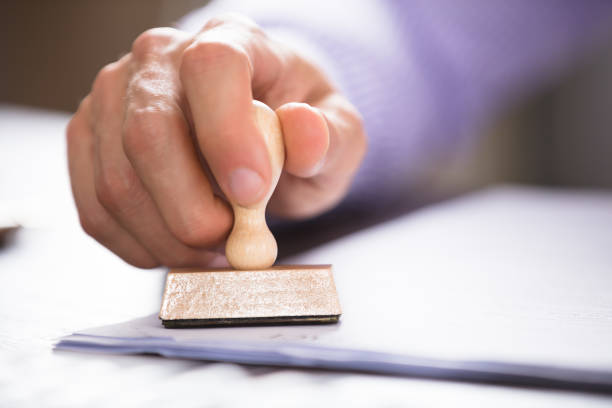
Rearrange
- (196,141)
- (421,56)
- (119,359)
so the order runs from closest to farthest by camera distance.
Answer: (119,359) < (196,141) < (421,56)

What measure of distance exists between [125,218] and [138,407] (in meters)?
0.20

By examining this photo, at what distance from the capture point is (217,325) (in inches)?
9.9

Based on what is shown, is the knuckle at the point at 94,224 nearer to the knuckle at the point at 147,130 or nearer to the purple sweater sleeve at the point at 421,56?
the knuckle at the point at 147,130

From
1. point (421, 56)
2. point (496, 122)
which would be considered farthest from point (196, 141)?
point (496, 122)

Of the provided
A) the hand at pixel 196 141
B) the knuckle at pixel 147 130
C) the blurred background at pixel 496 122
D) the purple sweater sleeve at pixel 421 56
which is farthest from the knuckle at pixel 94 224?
the blurred background at pixel 496 122

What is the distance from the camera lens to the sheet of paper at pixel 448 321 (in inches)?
8.1

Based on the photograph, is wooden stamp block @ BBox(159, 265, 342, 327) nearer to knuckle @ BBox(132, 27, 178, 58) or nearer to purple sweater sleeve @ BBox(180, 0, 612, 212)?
knuckle @ BBox(132, 27, 178, 58)

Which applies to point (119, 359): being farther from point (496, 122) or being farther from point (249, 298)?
point (496, 122)

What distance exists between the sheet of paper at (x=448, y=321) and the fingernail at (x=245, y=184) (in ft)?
0.24

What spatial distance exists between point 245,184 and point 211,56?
72 millimetres

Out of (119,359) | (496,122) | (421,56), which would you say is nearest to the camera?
(119,359)

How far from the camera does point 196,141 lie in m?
0.35

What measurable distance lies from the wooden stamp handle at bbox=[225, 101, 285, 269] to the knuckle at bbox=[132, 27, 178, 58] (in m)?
0.12

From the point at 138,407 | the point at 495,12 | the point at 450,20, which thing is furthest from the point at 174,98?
the point at 495,12
